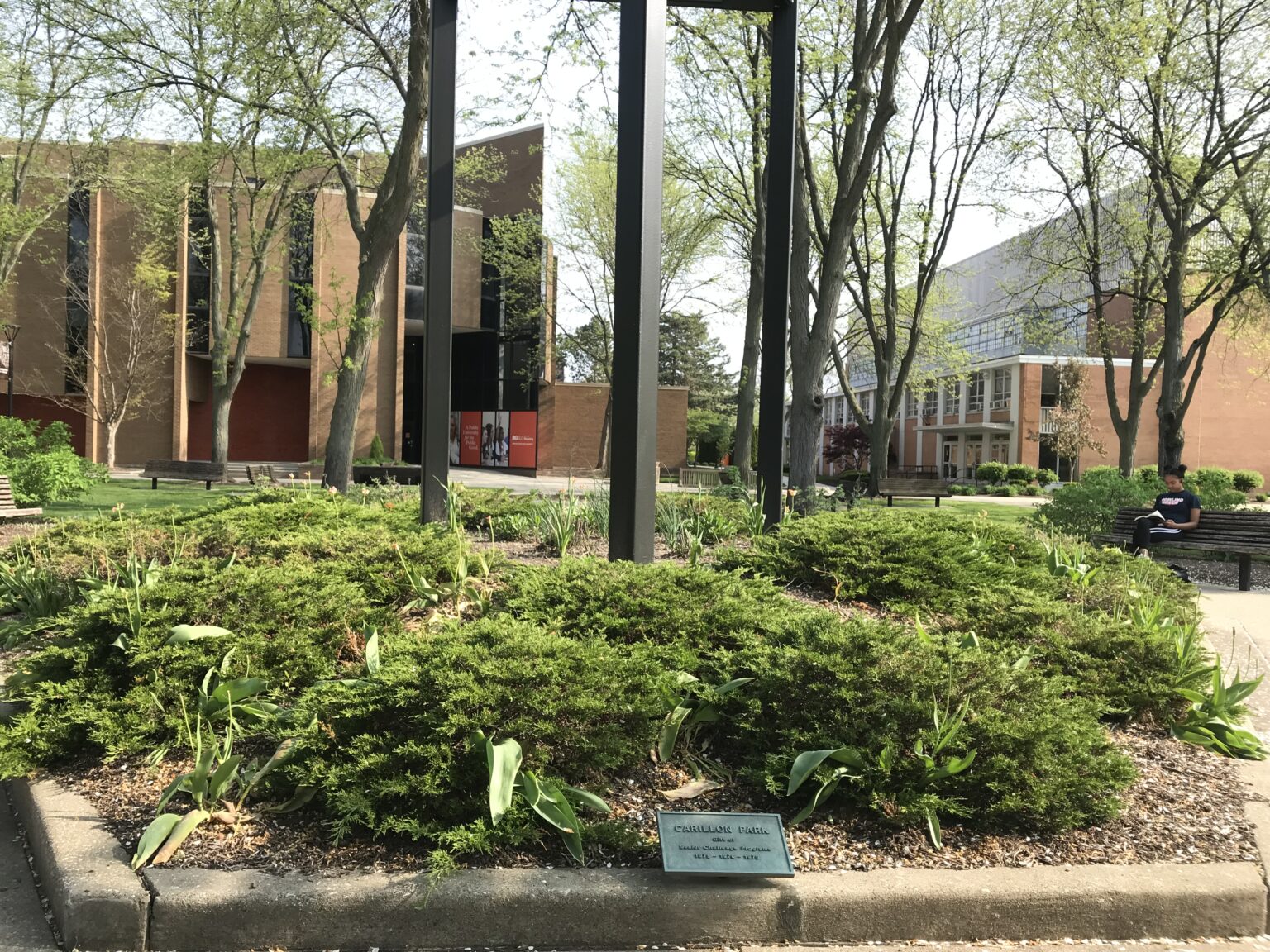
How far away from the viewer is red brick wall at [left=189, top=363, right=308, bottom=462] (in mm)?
40281

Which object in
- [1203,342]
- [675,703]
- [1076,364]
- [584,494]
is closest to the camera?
[675,703]

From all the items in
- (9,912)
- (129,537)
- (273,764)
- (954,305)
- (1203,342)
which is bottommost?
(9,912)

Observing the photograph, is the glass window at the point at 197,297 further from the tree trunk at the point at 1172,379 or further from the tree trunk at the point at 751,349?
the tree trunk at the point at 1172,379

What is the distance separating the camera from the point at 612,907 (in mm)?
2881

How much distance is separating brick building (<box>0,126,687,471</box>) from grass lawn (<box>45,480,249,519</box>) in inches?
335

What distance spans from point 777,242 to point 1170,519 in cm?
749

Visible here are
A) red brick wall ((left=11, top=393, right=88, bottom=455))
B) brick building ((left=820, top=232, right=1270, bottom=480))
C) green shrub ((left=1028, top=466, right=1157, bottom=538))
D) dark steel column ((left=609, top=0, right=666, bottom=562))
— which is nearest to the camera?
dark steel column ((left=609, top=0, right=666, bottom=562))

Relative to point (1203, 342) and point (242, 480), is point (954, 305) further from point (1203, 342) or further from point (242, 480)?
point (242, 480)

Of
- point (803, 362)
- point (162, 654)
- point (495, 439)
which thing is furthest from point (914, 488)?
point (162, 654)

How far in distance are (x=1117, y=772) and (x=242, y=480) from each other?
25.2m

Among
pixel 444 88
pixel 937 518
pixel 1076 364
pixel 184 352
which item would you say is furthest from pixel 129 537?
pixel 1076 364

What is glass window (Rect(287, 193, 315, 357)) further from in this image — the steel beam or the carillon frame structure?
the steel beam

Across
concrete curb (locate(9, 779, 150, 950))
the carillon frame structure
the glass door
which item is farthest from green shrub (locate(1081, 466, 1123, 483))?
the glass door

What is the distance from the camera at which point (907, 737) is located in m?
3.59
